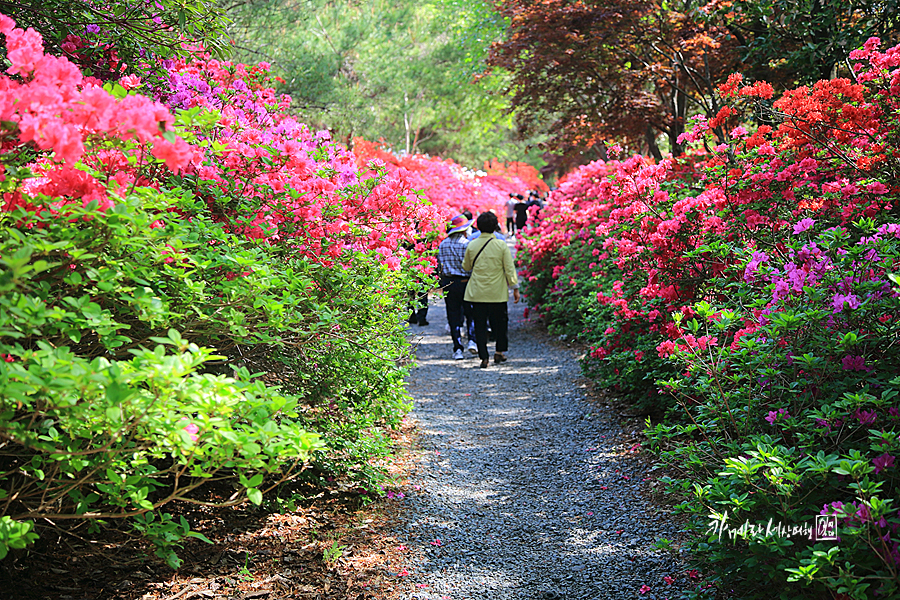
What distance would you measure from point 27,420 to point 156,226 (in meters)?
0.70

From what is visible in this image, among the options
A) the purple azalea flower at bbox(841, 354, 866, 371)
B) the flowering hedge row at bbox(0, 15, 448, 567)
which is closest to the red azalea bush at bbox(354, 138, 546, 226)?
the flowering hedge row at bbox(0, 15, 448, 567)

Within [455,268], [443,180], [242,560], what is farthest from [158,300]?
[443,180]

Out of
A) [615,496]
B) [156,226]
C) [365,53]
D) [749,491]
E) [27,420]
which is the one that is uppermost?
[365,53]

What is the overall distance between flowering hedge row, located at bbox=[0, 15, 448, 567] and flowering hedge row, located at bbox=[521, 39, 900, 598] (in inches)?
58.3

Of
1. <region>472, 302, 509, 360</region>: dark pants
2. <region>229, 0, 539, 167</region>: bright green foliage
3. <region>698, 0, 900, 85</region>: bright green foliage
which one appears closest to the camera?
<region>698, 0, 900, 85</region>: bright green foliage

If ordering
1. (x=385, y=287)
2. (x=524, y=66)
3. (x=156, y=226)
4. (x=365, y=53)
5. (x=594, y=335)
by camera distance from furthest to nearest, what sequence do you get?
(x=365, y=53) < (x=524, y=66) < (x=594, y=335) < (x=385, y=287) < (x=156, y=226)

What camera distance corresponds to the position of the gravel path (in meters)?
3.06

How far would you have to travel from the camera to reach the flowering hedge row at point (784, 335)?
2.01m

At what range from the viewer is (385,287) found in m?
3.90

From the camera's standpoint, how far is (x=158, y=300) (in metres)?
1.83

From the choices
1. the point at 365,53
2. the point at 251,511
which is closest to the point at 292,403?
the point at 251,511

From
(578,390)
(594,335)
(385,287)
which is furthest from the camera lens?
(578,390)

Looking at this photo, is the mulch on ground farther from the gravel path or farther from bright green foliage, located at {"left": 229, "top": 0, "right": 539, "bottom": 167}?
bright green foliage, located at {"left": 229, "top": 0, "right": 539, "bottom": 167}

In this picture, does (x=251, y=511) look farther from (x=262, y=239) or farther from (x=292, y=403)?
(x=292, y=403)
